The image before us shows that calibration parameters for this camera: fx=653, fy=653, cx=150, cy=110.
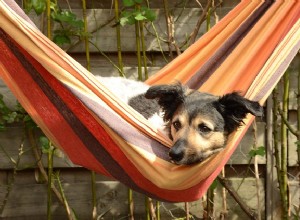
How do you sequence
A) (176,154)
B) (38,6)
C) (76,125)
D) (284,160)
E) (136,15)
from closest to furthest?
1. (176,154)
2. (76,125)
3. (38,6)
4. (136,15)
5. (284,160)

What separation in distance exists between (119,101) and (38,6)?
3.74 feet

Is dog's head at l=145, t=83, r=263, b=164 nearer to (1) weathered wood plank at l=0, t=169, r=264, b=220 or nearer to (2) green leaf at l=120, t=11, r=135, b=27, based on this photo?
(2) green leaf at l=120, t=11, r=135, b=27

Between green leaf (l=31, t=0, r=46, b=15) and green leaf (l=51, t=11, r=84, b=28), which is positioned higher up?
green leaf (l=31, t=0, r=46, b=15)

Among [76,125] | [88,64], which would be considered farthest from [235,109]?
[88,64]

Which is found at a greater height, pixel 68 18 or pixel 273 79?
pixel 273 79

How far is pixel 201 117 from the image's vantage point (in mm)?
2391

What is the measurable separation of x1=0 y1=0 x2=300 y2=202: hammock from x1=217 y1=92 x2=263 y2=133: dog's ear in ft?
0.18

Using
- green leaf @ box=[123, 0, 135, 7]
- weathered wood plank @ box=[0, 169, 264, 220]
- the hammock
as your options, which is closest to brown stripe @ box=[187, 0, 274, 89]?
the hammock

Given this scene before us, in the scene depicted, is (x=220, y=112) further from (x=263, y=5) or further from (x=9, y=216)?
(x=9, y=216)

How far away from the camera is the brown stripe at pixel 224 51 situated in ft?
9.02

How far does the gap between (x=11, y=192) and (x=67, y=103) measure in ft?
4.54

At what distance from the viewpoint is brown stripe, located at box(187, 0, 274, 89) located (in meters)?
2.75

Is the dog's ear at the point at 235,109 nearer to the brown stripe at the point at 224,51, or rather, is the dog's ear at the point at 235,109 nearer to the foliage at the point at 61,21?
the brown stripe at the point at 224,51

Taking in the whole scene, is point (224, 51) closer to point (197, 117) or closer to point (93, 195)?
point (197, 117)
